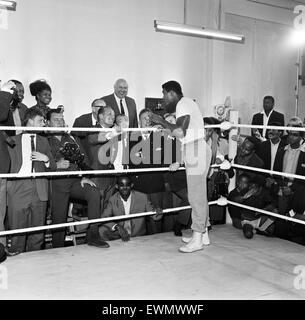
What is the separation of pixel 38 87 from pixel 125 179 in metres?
1.94

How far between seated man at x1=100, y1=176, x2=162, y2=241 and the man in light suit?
0.58 metres

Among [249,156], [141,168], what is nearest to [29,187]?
[141,168]

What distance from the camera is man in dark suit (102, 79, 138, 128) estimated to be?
17.3 feet

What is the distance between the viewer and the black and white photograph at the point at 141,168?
104 inches

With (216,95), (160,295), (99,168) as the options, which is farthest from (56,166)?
(216,95)

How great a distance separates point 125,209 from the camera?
12.1 feet

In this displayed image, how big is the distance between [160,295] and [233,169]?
6.08 ft

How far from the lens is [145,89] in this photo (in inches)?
245

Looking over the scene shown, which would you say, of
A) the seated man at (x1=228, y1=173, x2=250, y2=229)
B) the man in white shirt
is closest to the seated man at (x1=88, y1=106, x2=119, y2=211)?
the man in white shirt

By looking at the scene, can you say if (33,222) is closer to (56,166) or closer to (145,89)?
(56,166)

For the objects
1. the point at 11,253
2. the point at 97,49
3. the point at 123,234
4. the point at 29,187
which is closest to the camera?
the point at 11,253

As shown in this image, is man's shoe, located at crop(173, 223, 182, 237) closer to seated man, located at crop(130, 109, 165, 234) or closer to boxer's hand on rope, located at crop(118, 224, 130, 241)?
seated man, located at crop(130, 109, 165, 234)

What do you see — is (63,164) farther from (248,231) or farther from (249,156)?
Result: (249,156)

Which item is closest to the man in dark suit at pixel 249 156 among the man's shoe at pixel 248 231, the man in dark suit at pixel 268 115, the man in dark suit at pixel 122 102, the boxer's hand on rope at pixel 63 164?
the man's shoe at pixel 248 231
